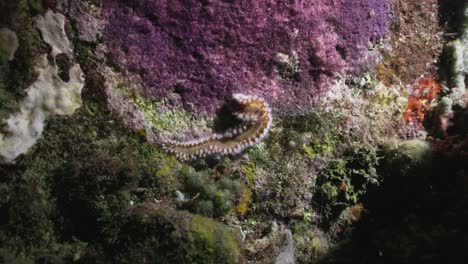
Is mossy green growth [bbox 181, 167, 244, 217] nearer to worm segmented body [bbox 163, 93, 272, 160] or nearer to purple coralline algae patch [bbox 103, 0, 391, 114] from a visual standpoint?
worm segmented body [bbox 163, 93, 272, 160]

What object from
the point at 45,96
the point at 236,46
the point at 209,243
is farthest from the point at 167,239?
the point at 236,46

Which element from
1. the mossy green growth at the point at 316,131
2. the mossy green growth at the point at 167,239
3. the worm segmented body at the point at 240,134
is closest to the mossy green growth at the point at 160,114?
the worm segmented body at the point at 240,134

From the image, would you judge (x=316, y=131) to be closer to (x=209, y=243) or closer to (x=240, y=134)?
(x=240, y=134)

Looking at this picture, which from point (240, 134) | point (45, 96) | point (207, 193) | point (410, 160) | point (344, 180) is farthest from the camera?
point (344, 180)

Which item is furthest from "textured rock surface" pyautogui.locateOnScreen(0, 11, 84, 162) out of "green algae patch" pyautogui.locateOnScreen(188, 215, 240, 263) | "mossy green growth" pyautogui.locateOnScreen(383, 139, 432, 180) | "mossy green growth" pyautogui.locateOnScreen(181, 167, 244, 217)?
"mossy green growth" pyautogui.locateOnScreen(383, 139, 432, 180)

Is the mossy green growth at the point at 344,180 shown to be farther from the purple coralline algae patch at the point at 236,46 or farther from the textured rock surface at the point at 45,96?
the textured rock surface at the point at 45,96

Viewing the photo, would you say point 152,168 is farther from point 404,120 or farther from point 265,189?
point 404,120
